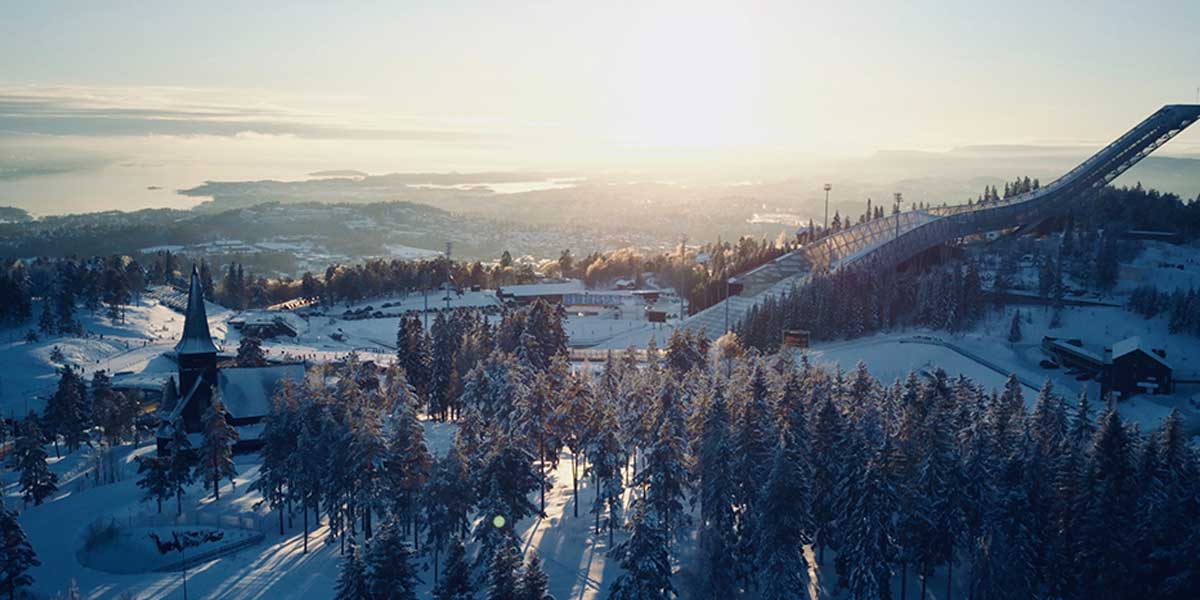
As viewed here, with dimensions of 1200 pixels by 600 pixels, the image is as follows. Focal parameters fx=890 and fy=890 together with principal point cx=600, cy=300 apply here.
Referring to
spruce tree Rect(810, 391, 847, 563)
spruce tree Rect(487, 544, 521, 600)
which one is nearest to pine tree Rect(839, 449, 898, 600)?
spruce tree Rect(810, 391, 847, 563)

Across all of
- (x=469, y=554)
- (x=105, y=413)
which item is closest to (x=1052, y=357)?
(x=469, y=554)

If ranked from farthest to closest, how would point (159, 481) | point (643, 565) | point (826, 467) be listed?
point (159, 481) → point (826, 467) → point (643, 565)

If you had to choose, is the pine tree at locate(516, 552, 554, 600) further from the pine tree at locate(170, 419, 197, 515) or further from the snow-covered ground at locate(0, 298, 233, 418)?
the snow-covered ground at locate(0, 298, 233, 418)

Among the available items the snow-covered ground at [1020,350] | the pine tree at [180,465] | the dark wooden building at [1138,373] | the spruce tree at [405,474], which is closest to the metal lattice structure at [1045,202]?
the snow-covered ground at [1020,350]

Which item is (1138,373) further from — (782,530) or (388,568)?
(388,568)

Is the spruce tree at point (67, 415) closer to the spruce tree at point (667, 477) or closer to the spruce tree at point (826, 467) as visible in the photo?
the spruce tree at point (667, 477)

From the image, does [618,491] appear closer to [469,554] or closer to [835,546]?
[469,554]

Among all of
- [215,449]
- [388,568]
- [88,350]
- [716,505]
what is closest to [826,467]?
[716,505]
